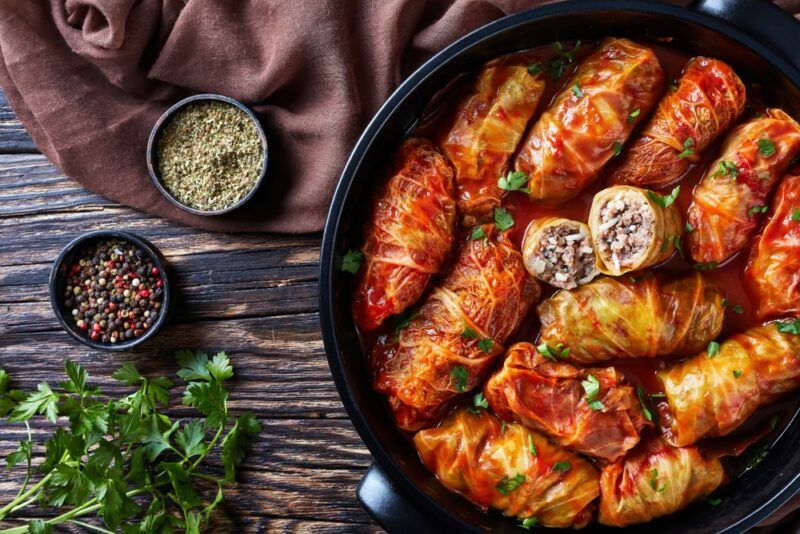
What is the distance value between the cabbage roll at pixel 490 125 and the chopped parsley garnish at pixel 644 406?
105cm

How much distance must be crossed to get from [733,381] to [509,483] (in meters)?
1.02

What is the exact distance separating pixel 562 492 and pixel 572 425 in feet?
0.97

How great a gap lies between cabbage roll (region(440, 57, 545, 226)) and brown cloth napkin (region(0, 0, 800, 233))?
37 cm

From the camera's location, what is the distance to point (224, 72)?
12.5 feet

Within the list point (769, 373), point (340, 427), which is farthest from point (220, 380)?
point (769, 373)

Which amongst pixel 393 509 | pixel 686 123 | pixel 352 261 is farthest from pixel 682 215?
pixel 393 509

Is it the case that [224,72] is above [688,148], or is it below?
below

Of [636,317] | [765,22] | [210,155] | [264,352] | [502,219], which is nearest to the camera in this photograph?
[765,22]

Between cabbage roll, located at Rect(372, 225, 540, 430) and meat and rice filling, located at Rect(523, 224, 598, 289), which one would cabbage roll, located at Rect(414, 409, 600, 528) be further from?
meat and rice filling, located at Rect(523, 224, 598, 289)

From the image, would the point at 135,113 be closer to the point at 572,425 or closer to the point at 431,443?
the point at 431,443

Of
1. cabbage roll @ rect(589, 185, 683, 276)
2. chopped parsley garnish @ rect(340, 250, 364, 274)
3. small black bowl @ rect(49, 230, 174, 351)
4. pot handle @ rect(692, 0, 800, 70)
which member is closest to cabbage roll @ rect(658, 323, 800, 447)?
cabbage roll @ rect(589, 185, 683, 276)

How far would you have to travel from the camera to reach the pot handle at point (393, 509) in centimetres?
329

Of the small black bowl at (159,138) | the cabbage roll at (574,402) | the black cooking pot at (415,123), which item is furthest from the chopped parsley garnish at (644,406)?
the small black bowl at (159,138)

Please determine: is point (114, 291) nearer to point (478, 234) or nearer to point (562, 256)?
point (478, 234)
